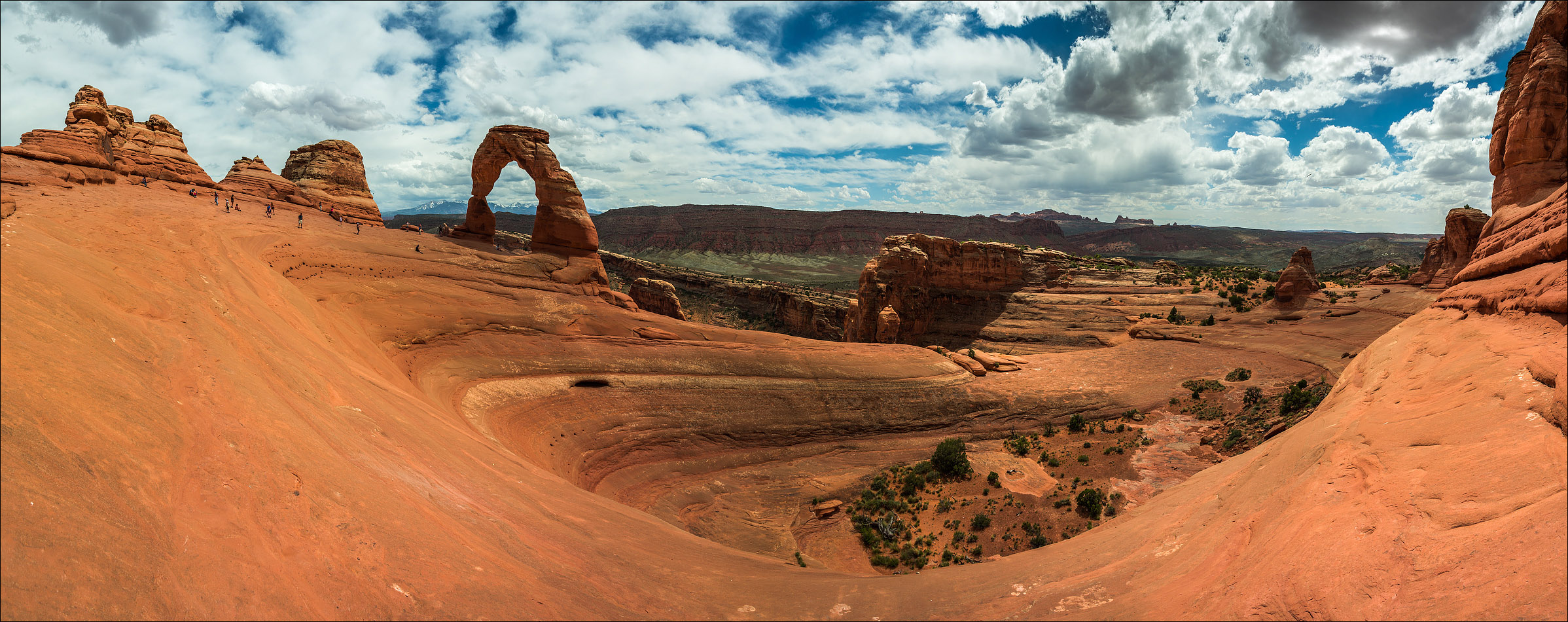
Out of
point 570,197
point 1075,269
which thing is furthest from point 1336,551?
point 1075,269

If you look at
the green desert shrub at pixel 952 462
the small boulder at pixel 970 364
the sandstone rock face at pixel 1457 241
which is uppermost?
the sandstone rock face at pixel 1457 241

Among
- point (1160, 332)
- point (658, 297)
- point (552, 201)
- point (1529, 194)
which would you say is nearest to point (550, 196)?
point (552, 201)

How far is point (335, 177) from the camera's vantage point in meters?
38.1

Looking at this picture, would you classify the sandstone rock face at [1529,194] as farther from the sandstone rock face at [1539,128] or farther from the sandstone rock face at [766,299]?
the sandstone rock face at [766,299]

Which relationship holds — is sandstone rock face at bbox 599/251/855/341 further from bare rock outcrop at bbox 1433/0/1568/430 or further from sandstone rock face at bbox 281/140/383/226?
bare rock outcrop at bbox 1433/0/1568/430

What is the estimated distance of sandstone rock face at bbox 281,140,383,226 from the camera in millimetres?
36438

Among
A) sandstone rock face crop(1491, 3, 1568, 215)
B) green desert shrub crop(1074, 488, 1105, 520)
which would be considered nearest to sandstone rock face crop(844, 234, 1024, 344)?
green desert shrub crop(1074, 488, 1105, 520)

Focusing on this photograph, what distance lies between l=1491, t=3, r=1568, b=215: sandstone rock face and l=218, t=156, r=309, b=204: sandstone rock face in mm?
52307

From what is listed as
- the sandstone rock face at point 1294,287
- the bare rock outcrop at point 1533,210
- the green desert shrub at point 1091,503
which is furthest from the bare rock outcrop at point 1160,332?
the green desert shrub at point 1091,503

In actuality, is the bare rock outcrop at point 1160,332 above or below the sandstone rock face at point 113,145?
below

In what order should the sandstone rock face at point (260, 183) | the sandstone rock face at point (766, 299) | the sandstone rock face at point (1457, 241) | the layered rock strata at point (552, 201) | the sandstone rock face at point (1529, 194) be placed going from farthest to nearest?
the sandstone rock face at point (766, 299), the sandstone rock face at point (1457, 241), the sandstone rock face at point (260, 183), the layered rock strata at point (552, 201), the sandstone rock face at point (1529, 194)

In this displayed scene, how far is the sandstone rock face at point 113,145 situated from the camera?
19875 mm

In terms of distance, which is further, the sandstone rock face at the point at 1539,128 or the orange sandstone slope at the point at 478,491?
the sandstone rock face at the point at 1539,128

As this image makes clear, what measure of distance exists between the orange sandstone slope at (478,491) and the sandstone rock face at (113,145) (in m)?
6.41
